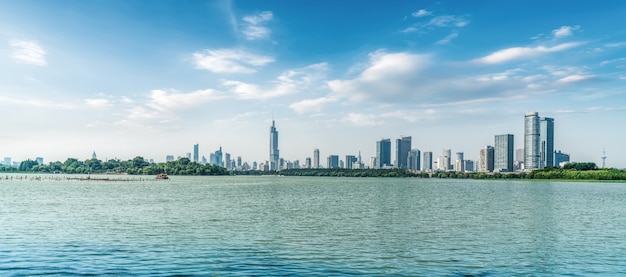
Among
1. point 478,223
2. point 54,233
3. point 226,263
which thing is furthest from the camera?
point 478,223

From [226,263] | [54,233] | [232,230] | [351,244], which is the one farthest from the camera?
[232,230]

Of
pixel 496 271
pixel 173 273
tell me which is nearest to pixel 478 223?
pixel 496 271

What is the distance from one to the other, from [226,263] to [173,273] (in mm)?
3498

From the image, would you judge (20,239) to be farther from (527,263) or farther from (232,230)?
(527,263)

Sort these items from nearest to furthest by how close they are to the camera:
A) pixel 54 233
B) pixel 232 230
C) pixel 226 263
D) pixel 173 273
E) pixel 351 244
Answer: pixel 173 273, pixel 226 263, pixel 351 244, pixel 54 233, pixel 232 230

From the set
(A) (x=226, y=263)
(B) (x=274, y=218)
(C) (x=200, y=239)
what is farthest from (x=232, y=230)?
(A) (x=226, y=263)

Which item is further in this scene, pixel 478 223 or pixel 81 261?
pixel 478 223

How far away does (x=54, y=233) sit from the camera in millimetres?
39906

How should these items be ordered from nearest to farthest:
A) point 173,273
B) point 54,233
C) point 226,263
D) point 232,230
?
point 173,273
point 226,263
point 54,233
point 232,230

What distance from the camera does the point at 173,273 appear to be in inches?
1016

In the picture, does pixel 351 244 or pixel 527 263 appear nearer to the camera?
pixel 527 263

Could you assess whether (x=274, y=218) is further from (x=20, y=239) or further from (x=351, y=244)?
(x=20, y=239)

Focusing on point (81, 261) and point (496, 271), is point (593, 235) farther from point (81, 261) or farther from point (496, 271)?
point (81, 261)

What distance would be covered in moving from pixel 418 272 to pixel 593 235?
83.8ft
